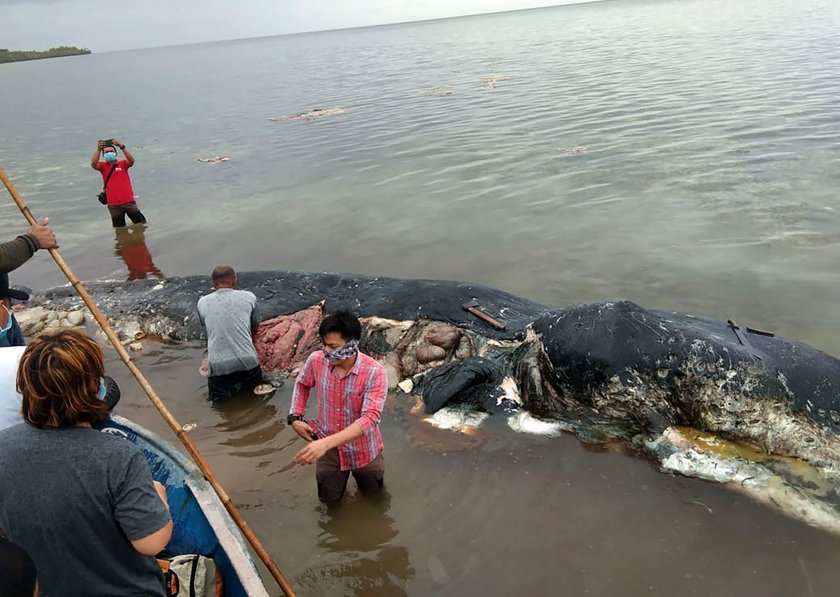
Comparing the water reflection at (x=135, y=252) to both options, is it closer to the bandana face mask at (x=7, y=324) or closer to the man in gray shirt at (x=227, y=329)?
the man in gray shirt at (x=227, y=329)

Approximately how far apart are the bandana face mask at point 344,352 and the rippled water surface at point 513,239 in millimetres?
1548

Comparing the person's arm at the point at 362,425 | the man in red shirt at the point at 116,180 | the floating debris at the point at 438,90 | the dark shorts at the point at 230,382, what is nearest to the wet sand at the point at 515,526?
the dark shorts at the point at 230,382

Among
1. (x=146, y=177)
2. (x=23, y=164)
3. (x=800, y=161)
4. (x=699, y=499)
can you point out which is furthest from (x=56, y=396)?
(x=23, y=164)

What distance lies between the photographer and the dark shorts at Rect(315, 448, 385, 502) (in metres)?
4.35

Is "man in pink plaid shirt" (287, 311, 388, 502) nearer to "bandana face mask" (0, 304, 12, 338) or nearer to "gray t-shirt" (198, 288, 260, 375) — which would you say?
"gray t-shirt" (198, 288, 260, 375)

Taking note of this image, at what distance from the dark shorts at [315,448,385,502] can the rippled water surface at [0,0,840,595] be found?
20 centimetres

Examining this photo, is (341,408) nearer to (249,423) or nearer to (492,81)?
(249,423)

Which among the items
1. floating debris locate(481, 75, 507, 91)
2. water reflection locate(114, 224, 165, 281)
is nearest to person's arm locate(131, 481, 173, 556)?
water reflection locate(114, 224, 165, 281)

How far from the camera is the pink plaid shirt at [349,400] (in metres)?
3.81

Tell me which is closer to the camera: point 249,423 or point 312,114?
point 249,423

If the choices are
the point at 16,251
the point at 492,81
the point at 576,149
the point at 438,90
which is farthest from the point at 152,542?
the point at 492,81

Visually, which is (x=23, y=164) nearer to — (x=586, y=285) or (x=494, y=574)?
(x=586, y=285)

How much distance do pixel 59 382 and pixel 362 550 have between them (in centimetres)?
273

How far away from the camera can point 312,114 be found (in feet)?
86.8
